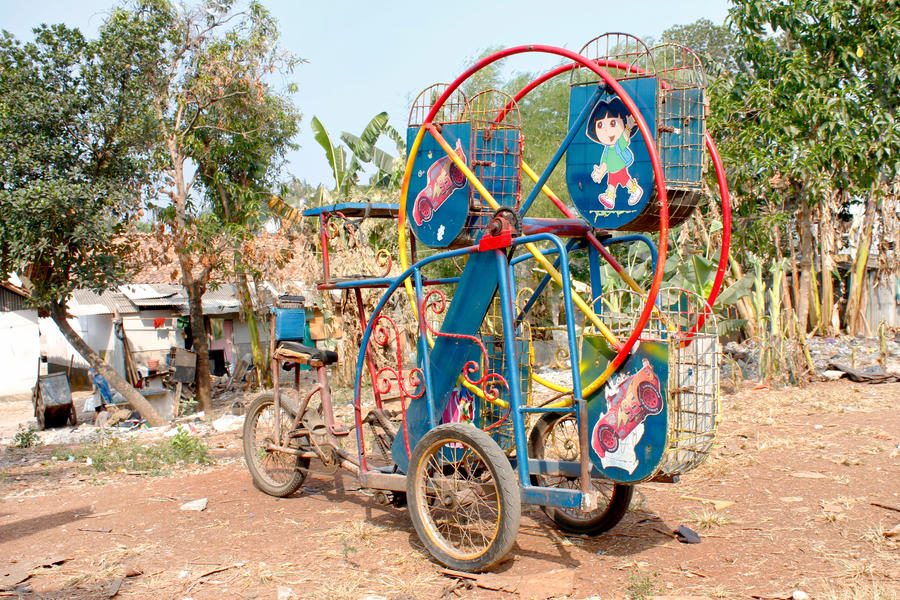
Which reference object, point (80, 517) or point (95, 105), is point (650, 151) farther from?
point (95, 105)

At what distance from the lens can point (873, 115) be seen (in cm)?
1251

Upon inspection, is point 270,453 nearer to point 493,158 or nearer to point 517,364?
point 517,364

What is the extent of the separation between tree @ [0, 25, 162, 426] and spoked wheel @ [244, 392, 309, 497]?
5.84 meters

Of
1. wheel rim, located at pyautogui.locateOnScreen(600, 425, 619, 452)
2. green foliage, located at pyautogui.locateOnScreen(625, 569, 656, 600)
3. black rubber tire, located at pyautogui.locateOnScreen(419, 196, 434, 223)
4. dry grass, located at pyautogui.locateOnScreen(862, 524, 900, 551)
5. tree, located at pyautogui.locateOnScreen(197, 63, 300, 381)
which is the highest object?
tree, located at pyautogui.locateOnScreen(197, 63, 300, 381)

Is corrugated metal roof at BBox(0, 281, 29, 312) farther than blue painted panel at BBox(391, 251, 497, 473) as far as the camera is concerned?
Yes

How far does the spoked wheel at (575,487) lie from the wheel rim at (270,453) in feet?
6.99

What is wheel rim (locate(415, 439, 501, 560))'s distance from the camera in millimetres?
4297

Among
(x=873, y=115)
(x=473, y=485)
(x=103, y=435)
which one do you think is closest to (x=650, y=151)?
(x=473, y=485)

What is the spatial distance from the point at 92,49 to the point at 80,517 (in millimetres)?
8149

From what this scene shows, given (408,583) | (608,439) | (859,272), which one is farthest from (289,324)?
(859,272)

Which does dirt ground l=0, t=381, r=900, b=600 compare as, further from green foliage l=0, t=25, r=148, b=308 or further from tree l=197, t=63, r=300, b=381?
tree l=197, t=63, r=300, b=381

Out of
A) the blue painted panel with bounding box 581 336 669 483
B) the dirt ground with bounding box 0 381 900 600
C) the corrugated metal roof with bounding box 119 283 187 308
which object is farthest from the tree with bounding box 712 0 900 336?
the corrugated metal roof with bounding box 119 283 187 308

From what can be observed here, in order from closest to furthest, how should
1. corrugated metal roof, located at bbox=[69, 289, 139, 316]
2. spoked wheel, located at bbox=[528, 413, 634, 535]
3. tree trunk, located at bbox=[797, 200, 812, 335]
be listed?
spoked wheel, located at bbox=[528, 413, 634, 535] → tree trunk, located at bbox=[797, 200, 812, 335] → corrugated metal roof, located at bbox=[69, 289, 139, 316]

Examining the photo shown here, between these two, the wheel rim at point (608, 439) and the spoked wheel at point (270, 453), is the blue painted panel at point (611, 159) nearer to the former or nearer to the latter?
the wheel rim at point (608, 439)
